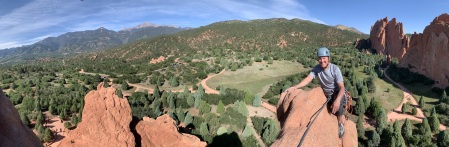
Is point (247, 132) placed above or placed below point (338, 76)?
below

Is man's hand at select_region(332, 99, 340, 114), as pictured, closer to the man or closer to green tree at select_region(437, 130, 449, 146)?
the man

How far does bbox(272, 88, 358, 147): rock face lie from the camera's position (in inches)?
322

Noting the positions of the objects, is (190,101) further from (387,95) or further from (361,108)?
(387,95)

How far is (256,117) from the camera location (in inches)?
1678

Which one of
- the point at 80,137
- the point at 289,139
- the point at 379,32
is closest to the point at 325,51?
the point at 289,139

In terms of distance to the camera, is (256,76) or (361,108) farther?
(256,76)

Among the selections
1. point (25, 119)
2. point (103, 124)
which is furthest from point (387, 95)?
point (25, 119)

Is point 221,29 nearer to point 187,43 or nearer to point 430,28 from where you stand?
point 187,43

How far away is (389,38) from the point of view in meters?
102

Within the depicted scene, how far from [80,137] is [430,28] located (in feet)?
246

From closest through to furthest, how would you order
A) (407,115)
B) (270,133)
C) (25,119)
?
(270,133) → (25,119) → (407,115)

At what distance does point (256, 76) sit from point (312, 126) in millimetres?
72792

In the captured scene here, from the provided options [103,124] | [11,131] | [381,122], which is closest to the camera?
[11,131]

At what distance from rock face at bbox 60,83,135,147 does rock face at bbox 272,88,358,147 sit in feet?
47.2
